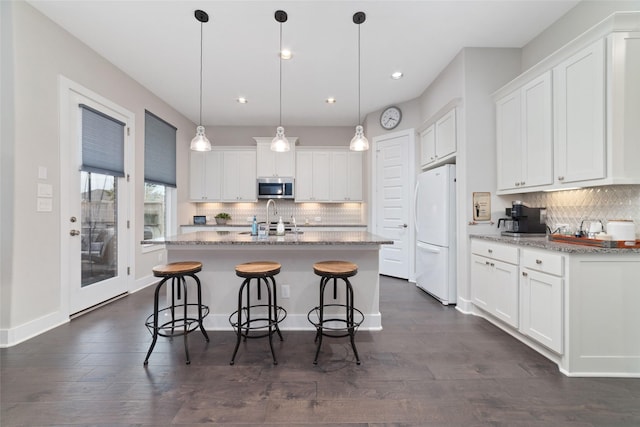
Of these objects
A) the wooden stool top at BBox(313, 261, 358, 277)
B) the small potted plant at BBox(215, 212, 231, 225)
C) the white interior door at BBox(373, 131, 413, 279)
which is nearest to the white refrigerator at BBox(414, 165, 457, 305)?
the white interior door at BBox(373, 131, 413, 279)

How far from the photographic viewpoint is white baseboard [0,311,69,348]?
7.59ft

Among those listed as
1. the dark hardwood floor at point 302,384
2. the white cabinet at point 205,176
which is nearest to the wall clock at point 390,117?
the white cabinet at point 205,176

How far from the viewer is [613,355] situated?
6.29 ft

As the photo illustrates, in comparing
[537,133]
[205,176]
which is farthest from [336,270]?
[205,176]

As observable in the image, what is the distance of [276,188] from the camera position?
18.0 ft

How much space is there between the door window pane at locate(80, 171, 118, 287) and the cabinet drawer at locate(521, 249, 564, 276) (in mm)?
4614

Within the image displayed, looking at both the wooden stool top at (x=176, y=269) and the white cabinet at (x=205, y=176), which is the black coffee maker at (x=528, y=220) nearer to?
the wooden stool top at (x=176, y=269)

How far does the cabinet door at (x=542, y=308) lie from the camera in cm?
199

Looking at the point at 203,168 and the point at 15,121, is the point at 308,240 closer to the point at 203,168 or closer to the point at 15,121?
the point at 15,121

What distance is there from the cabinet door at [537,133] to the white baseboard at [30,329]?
499 cm

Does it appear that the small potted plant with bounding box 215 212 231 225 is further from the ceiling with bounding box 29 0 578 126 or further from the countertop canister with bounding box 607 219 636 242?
the countertop canister with bounding box 607 219 636 242

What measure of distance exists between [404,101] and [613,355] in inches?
160

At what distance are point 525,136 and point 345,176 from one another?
10.8 ft

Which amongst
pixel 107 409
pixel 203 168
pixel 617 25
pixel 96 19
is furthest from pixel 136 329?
pixel 617 25
